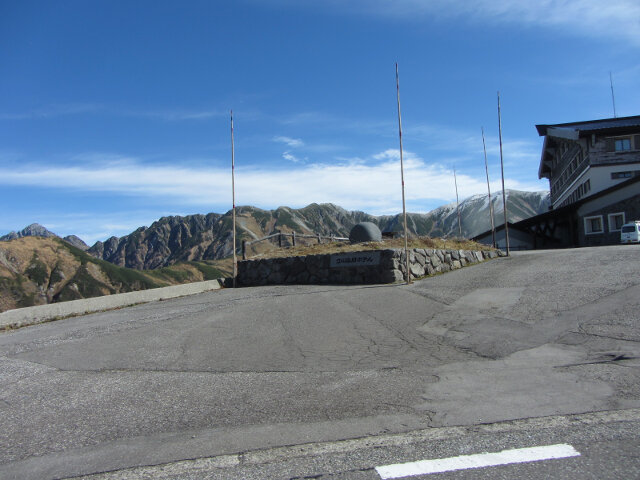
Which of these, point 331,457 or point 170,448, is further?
point 170,448

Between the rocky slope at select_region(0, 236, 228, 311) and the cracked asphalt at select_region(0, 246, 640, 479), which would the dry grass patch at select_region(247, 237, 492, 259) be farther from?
Result: the rocky slope at select_region(0, 236, 228, 311)

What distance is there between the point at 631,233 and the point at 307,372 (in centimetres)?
2916

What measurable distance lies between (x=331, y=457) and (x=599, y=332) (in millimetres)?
5552

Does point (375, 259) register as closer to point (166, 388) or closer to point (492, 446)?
point (166, 388)

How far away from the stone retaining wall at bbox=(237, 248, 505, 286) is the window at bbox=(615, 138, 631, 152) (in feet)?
85.9

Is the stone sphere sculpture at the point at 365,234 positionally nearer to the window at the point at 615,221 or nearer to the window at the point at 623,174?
the window at the point at 615,221

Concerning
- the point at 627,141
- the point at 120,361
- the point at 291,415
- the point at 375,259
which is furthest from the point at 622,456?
the point at 627,141

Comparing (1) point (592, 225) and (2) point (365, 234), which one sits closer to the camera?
(2) point (365, 234)

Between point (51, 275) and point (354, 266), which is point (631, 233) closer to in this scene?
point (354, 266)

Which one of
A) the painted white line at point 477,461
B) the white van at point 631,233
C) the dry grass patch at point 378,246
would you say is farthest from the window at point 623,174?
the painted white line at point 477,461

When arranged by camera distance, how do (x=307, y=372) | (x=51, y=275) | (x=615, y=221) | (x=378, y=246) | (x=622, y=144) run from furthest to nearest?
1. (x=51, y=275)
2. (x=622, y=144)
3. (x=615, y=221)
4. (x=378, y=246)
5. (x=307, y=372)

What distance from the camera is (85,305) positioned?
13578 millimetres

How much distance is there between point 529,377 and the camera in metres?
5.34

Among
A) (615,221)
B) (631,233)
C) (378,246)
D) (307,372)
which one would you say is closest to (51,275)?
(615,221)
